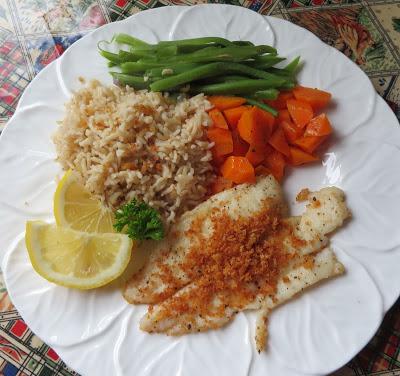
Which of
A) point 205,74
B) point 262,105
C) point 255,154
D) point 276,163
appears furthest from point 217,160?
point 205,74

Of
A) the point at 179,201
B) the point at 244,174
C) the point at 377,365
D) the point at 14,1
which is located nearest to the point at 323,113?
the point at 244,174

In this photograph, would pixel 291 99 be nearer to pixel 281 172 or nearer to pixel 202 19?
pixel 281 172

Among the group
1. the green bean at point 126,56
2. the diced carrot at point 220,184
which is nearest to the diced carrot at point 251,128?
the diced carrot at point 220,184

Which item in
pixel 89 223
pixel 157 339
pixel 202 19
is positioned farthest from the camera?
pixel 202 19

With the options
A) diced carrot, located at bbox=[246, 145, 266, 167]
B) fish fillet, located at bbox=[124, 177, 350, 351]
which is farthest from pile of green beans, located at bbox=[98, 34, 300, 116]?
fish fillet, located at bbox=[124, 177, 350, 351]

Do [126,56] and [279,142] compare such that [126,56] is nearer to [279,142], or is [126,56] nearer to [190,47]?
[190,47]

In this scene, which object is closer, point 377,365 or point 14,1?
point 377,365
